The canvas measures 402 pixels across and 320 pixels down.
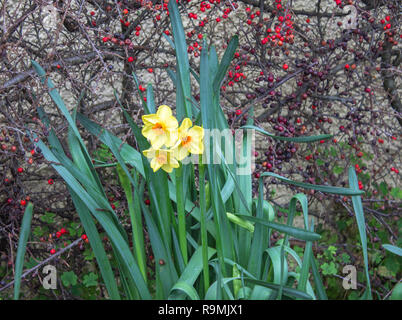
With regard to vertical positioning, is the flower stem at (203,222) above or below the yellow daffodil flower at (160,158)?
below

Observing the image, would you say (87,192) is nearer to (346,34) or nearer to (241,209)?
(241,209)

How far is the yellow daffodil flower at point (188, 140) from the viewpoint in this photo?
1.15m

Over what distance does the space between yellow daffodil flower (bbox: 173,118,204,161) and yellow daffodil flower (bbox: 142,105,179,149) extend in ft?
0.06

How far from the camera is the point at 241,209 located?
143 centimetres

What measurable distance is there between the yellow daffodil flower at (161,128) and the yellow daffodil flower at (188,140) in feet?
0.06

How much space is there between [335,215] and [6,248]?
1673mm

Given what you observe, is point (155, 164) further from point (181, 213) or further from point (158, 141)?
point (181, 213)

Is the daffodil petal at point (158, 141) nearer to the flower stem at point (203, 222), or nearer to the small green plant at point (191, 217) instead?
the small green plant at point (191, 217)

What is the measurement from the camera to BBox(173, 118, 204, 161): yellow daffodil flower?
1152mm

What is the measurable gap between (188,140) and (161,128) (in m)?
0.07

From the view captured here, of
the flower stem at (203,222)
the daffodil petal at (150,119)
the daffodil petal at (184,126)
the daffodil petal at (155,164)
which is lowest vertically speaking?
the flower stem at (203,222)

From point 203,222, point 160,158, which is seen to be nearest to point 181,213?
point 203,222

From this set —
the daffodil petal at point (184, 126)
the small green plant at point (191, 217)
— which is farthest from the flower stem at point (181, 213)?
the daffodil petal at point (184, 126)
